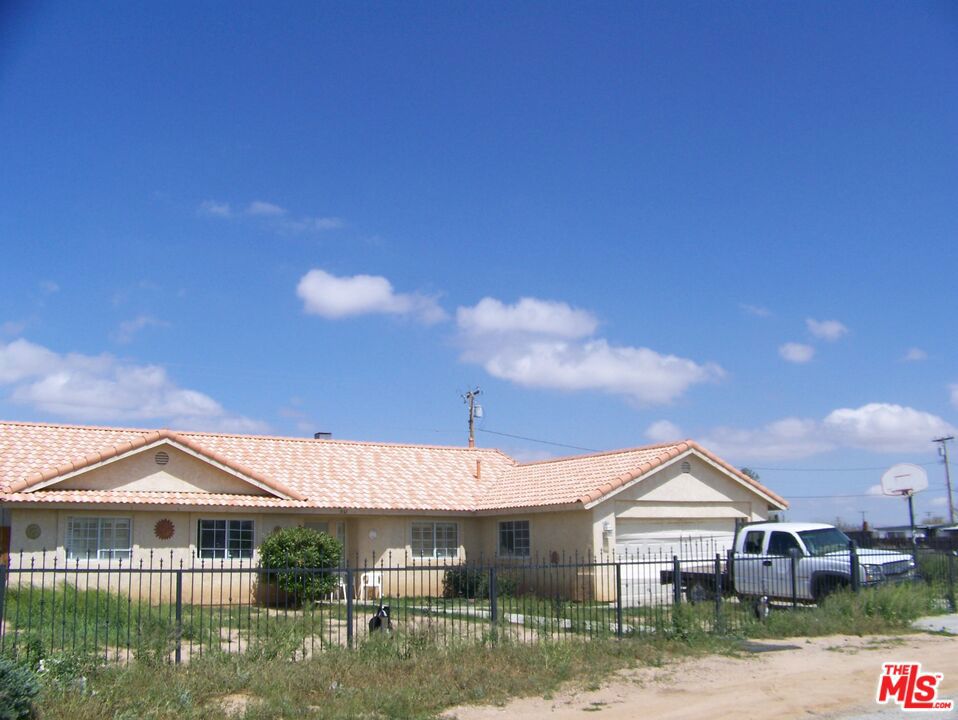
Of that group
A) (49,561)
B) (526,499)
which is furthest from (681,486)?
(49,561)

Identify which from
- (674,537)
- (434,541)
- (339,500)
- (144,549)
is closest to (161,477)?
(144,549)

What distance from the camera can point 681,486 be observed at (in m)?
26.2

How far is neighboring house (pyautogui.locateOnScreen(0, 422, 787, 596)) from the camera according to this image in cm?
2256

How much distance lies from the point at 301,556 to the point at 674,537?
381 inches

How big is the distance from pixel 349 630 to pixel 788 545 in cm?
1123

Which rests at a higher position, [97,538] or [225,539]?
[97,538]

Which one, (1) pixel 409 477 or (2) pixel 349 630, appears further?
(1) pixel 409 477

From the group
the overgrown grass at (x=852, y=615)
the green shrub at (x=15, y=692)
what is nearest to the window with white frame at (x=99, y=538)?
the green shrub at (x=15, y=692)

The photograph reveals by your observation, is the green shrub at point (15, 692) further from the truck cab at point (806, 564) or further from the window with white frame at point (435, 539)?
the window with white frame at point (435, 539)

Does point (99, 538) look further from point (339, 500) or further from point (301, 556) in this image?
point (339, 500)

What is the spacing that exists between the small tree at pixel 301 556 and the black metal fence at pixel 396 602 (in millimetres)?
130

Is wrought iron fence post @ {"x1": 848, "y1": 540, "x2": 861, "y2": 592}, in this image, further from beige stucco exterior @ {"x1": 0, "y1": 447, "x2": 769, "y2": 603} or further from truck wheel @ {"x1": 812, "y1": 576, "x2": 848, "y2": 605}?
beige stucco exterior @ {"x1": 0, "y1": 447, "x2": 769, "y2": 603}

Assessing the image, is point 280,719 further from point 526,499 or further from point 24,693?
point 526,499

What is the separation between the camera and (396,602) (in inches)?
858
